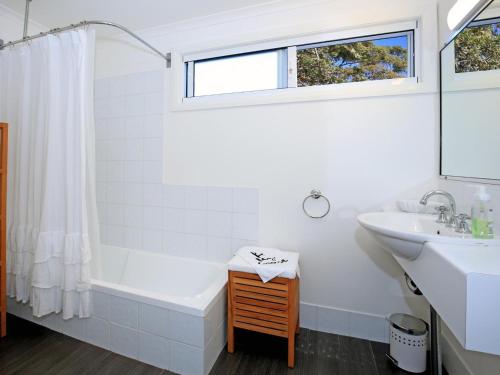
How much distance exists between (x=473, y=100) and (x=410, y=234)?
82 cm

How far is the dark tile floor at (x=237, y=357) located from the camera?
140 cm

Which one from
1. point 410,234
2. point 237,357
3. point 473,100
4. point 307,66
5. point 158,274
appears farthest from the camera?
point 158,274

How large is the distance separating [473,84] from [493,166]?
44cm

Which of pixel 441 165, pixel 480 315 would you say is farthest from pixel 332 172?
pixel 480 315

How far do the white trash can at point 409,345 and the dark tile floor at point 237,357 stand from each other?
7cm

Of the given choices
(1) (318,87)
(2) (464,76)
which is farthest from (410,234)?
(1) (318,87)

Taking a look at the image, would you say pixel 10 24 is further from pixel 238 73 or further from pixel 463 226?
pixel 463 226

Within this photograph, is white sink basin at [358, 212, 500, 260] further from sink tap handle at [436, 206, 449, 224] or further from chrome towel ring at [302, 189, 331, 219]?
chrome towel ring at [302, 189, 331, 219]

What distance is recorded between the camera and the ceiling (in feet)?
5.91

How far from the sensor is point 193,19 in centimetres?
197

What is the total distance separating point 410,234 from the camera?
0.95m

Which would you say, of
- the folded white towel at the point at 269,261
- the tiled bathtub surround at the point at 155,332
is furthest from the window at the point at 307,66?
the tiled bathtub surround at the point at 155,332

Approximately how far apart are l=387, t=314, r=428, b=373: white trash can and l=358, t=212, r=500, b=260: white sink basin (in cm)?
60

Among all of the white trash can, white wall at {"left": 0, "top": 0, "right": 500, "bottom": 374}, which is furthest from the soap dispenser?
the white trash can
